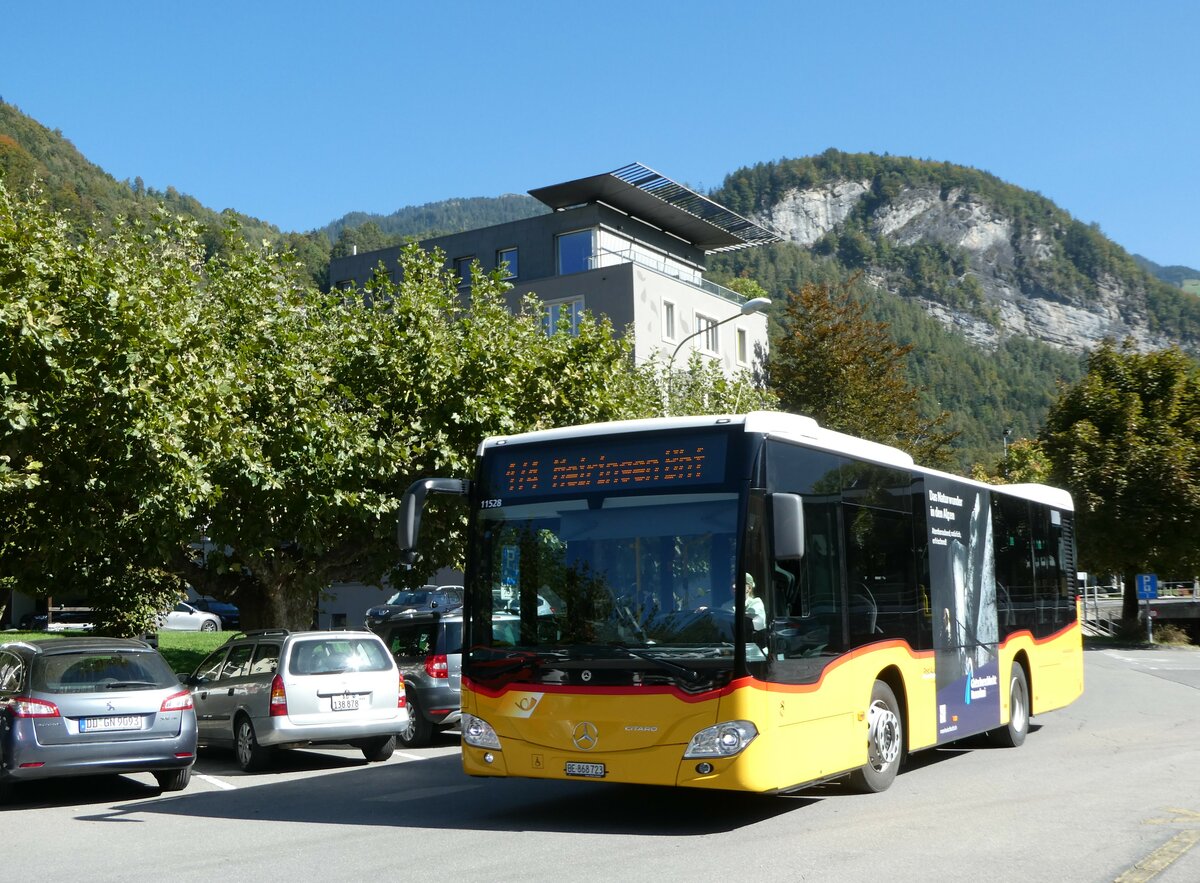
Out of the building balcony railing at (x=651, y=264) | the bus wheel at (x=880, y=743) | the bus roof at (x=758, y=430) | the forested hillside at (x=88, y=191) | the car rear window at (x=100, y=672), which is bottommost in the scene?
the bus wheel at (x=880, y=743)

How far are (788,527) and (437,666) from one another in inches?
342

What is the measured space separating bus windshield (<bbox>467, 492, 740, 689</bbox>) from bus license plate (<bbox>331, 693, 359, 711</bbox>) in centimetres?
470

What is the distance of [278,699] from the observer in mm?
13773

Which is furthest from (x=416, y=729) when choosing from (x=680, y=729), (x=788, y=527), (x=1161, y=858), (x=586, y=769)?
(x=1161, y=858)

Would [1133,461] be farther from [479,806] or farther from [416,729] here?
[479,806]

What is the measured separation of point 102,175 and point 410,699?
126 meters

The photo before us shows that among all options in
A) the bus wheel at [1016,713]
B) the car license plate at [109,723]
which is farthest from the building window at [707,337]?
the car license plate at [109,723]

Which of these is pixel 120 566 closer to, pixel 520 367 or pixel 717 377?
pixel 520 367

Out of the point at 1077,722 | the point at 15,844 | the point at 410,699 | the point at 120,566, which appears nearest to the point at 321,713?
the point at 410,699

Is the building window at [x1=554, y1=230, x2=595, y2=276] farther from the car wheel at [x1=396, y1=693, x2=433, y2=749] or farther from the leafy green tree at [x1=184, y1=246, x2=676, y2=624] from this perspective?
the car wheel at [x1=396, y1=693, x2=433, y2=749]

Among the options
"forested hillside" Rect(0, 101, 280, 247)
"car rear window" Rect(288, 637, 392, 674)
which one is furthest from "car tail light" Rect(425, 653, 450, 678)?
"forested hillside" Rect(0, 101, 280, 247)

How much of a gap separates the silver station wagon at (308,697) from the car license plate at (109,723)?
2.26 metres

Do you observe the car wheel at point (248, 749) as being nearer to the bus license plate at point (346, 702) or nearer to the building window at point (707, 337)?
the bus license plate at point (346, 702)

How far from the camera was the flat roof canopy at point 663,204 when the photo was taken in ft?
165
